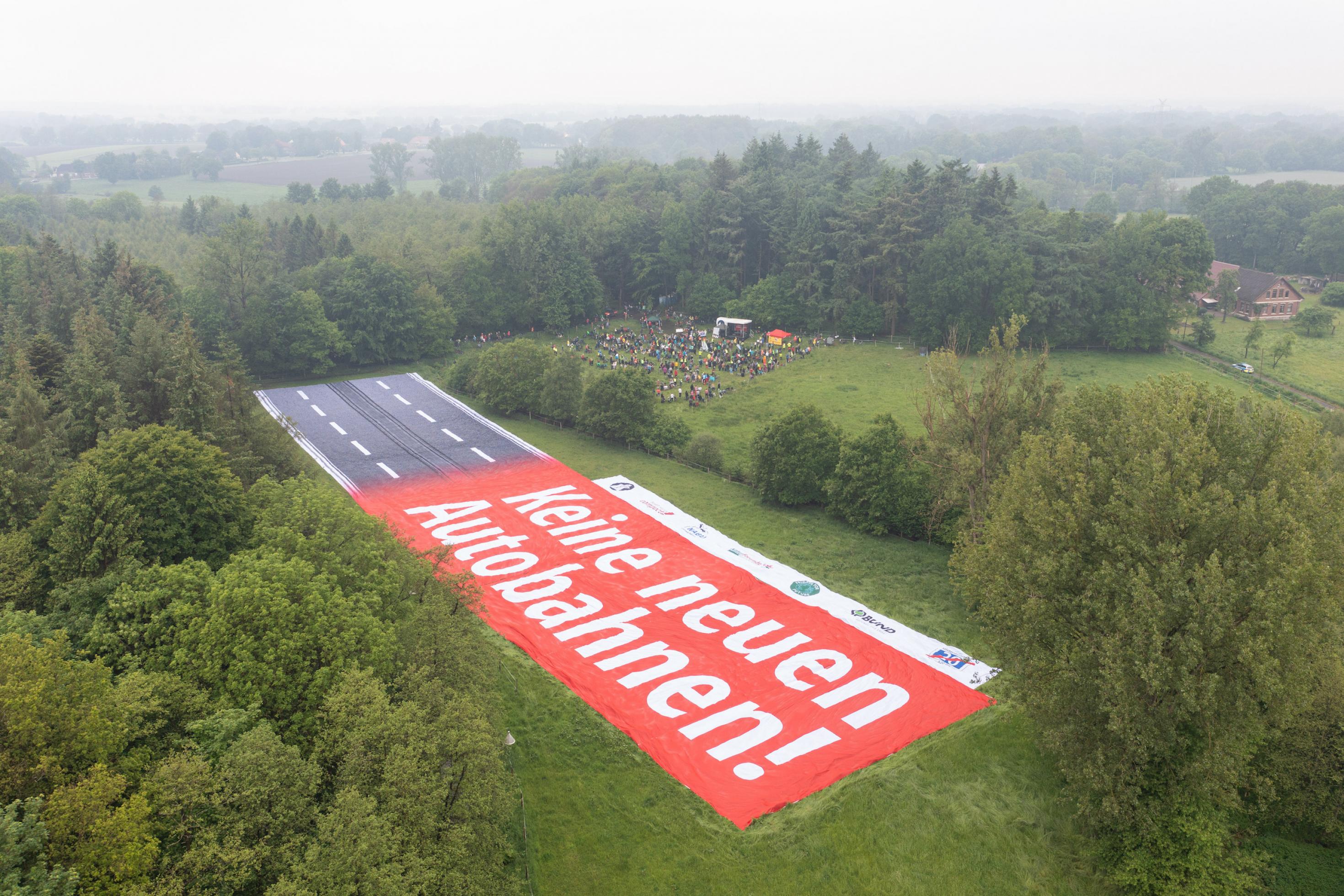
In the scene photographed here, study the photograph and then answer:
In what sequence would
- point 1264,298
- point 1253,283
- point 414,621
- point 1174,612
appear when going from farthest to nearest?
1. point 1253,283
2. point 1264,298
3. point 414,621
4. point 1174,612

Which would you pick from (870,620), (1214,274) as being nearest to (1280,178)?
(1214,274)

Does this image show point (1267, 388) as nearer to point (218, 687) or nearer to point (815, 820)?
point (815, 820)

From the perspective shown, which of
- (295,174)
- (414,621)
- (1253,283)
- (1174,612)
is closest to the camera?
(1174,612)

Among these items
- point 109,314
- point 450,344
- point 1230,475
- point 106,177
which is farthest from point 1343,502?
point 106,177

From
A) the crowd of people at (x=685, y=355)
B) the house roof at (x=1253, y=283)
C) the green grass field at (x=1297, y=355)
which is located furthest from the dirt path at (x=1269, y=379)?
the crowd of people at (x=685, y=355)

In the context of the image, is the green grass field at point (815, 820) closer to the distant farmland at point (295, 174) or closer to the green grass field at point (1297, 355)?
the green grass field at point (1297, 355)

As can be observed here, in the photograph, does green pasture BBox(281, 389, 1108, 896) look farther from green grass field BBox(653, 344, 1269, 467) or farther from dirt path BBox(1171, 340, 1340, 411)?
dirt path BBox(1171, 340, 1340, 411)

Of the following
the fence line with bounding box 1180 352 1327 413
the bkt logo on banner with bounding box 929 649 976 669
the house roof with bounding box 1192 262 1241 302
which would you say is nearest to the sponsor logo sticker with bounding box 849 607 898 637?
the bkt logo on banner with bounding box 929 649 976 669

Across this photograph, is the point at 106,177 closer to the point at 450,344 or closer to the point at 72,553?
the point at 450,344
